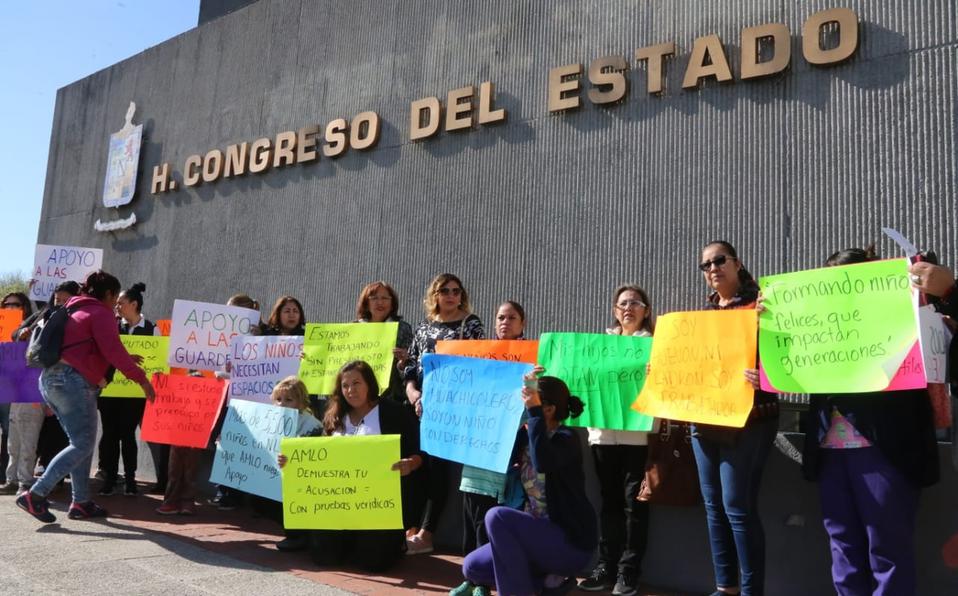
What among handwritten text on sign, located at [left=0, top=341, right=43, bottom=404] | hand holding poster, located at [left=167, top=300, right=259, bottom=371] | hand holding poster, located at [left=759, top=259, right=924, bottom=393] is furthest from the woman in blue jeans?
handwritten text on sign, located at [left=0, top=341, right=43, bottom=404]

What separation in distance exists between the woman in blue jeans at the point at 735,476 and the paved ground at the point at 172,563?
0.78m

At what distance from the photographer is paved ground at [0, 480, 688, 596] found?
4.39m

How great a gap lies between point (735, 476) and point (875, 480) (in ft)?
2.12

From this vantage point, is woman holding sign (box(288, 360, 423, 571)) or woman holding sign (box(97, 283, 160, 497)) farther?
woman holding sign (box(97, 283, 160, 497))

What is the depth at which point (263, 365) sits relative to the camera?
6383mm

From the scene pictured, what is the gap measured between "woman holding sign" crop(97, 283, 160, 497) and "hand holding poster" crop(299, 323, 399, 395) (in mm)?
2242

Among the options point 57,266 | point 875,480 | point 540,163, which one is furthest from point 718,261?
point 57,266

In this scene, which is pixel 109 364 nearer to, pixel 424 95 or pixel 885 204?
pixel 424 95

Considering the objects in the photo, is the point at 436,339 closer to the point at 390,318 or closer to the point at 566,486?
the point at 390,318

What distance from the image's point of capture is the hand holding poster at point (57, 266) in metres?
7.96

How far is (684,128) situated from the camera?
6.46 m

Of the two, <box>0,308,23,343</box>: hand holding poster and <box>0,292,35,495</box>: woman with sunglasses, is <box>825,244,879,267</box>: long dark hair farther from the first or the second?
<box>0,308,23,343</box>: hand holding poster

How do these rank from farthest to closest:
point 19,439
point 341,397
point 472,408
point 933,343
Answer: point 19,439, point 341,397, point 472,408, point 933,343

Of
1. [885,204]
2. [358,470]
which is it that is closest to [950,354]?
[885,204]
